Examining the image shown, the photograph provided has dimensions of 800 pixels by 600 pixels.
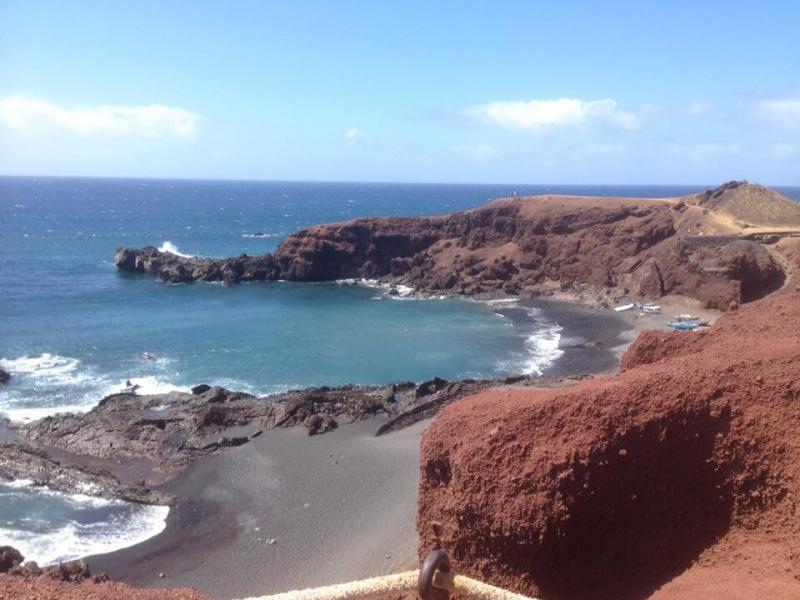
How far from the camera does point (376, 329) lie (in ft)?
183

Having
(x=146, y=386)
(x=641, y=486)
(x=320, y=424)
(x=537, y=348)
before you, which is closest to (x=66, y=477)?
(x=320, y=424)

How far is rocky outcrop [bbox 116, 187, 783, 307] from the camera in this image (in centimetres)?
5663

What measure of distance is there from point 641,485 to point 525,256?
63.4 meters

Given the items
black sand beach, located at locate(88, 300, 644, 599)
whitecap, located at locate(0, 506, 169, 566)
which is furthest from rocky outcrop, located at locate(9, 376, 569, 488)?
whitecap, located at locate(0, 506, 169, 566)

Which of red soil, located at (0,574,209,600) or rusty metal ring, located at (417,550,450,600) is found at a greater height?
rusty metal ring, located at (417,550,450,600)

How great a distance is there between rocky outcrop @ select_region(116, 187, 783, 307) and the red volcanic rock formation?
45.1 meters

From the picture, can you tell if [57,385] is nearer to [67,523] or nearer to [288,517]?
[67,523]

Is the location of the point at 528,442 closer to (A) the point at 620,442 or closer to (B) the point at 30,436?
(A) the point at 620,442

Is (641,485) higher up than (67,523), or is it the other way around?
(641,485)

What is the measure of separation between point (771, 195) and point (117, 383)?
63305 millimetres

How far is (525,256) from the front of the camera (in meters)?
74.1

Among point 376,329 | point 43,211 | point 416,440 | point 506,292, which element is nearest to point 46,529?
point 416,440

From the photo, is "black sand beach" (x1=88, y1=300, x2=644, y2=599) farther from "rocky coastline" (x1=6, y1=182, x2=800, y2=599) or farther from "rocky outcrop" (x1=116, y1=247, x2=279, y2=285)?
"rocky outcrop" (x1=116, y1=247, x2=279, y2=285)

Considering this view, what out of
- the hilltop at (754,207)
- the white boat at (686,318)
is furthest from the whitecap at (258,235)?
the white boat at (686,318)
